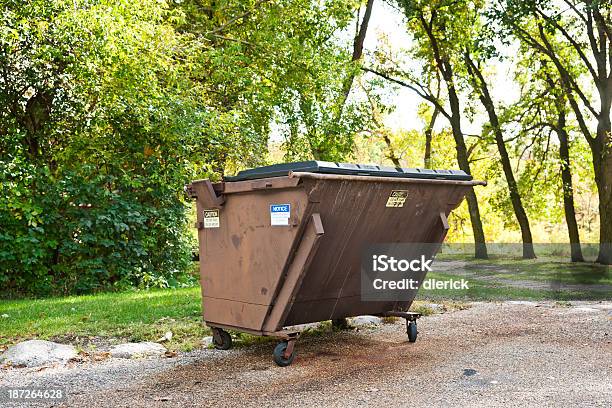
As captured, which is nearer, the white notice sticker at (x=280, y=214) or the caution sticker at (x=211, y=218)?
the white notice sticker at (x=280, y=214)

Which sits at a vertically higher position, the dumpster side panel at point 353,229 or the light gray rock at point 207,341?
the dumpster side panel at point 353,229

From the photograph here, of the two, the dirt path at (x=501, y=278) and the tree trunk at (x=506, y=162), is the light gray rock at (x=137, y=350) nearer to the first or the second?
the dirt path at (x=501, y=278)

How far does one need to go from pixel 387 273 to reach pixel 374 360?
0.97 meters

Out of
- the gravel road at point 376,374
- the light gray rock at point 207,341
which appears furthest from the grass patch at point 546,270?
the light gray rock at point 207,341

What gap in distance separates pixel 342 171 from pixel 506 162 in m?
17.3

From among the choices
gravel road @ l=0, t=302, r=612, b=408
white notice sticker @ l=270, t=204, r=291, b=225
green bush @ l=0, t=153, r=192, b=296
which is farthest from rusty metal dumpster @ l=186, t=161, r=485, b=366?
green bush @ l=0, t=153, r=192, b=296

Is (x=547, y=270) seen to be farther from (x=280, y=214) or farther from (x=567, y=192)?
(x=280, y=214)

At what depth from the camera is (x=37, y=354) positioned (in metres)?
5.92

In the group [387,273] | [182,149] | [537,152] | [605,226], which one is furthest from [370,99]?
[387,273]

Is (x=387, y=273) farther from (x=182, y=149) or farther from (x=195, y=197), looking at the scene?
(x=182, y=149)

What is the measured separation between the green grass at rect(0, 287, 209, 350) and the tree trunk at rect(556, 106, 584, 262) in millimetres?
12679

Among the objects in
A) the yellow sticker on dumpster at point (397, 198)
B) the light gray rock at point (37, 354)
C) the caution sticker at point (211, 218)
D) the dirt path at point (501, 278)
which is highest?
the yellow sticker on dumpster at point (397, 198)

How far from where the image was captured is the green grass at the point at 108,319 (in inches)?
277
